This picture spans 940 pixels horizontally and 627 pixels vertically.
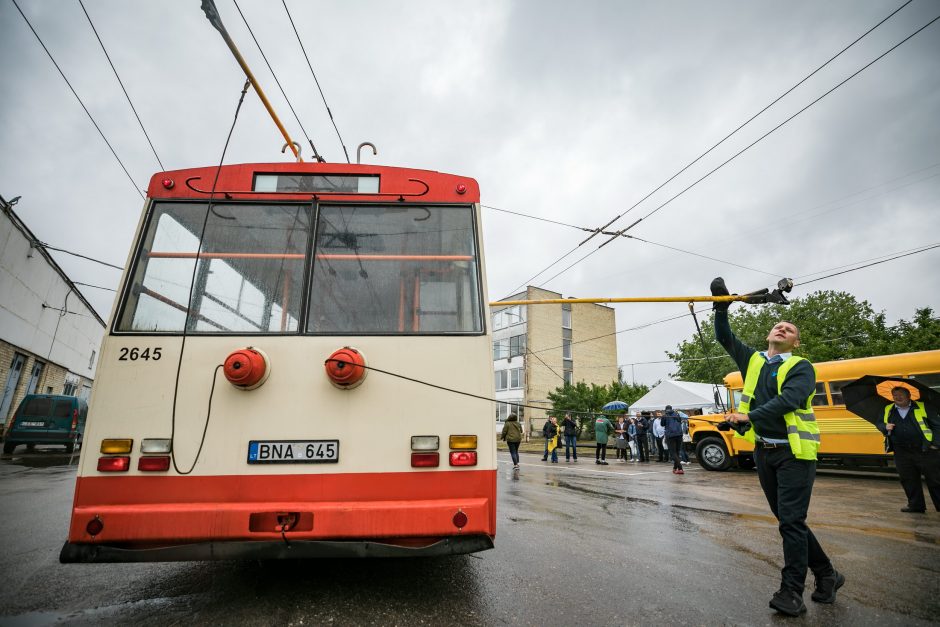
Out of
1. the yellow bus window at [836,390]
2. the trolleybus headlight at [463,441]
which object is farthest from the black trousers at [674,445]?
the trolleybus headlight at [463,441]

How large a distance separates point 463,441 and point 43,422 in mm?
16408

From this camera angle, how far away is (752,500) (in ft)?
25.1

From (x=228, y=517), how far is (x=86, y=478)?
0.89 metres

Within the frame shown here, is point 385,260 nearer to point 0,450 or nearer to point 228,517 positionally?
point 228,517

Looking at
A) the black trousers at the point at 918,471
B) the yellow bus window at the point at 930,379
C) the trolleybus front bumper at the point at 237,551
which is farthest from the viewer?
the yellow bus window at the point at 930,379

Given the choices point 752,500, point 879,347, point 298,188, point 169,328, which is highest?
point 879,347

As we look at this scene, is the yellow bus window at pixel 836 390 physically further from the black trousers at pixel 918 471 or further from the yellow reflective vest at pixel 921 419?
the yellow reflective vest at pixel 921 419

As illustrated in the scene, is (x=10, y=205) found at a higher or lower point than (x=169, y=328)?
higher

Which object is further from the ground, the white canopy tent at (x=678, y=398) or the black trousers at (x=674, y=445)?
the white canopy tent at (x=678, y=398)

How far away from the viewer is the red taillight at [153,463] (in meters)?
2.78

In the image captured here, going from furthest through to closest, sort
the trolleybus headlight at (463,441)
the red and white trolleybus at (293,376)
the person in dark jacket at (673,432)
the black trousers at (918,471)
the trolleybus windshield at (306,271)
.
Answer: the person in dark jacket at (673,432), the black trousers at (918,471), the trolleybus windshield at (306,271), the trolleybus headlight at (463,441), the red and white trolleybus at (293,376)

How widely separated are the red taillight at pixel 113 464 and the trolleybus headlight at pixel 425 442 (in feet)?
5.58

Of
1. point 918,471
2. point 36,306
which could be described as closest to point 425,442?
point 918,471

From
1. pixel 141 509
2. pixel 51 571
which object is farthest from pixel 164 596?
pixel 51 571
